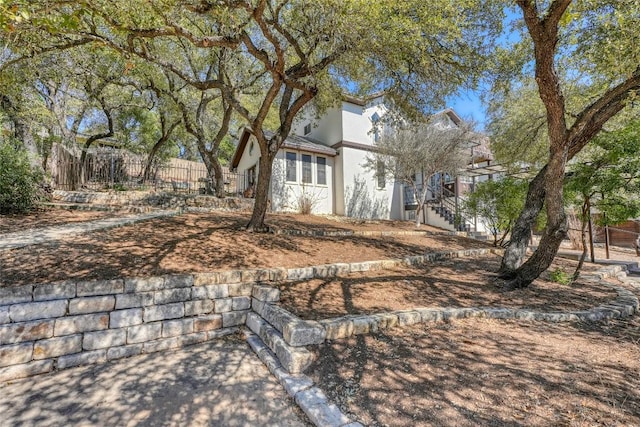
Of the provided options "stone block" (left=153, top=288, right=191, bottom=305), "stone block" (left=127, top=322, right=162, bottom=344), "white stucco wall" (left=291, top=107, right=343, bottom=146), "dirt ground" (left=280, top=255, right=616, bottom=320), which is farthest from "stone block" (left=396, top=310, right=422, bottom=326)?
"white stucco wall" (left=291, top=107, right=343, bottom=146)

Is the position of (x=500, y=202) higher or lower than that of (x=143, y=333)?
higher

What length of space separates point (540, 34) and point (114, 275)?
6.96m

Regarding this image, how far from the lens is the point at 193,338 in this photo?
12.3 ft

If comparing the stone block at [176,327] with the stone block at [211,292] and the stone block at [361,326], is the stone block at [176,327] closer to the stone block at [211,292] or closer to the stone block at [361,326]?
the stone block at [211,292]

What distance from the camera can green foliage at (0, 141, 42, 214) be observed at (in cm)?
705

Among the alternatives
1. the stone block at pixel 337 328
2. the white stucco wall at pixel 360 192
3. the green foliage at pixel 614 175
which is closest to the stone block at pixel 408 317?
the stone block at pixel 337 328

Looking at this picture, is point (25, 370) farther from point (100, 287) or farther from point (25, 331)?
point (100, 287)

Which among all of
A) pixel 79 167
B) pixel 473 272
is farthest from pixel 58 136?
pixel 473 272

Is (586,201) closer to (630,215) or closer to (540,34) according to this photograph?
(630,215)

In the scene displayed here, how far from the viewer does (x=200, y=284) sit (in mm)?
4066

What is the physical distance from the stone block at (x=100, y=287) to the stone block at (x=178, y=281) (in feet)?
1.66

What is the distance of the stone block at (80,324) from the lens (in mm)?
3197

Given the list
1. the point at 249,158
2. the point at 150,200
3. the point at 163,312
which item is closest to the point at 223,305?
the point at 163,312

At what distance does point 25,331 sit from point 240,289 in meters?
2.28
